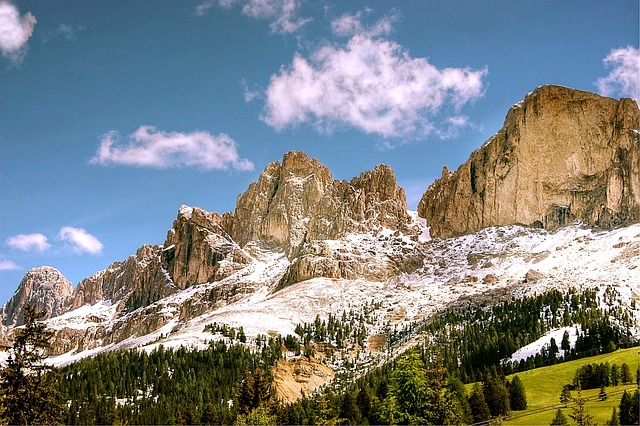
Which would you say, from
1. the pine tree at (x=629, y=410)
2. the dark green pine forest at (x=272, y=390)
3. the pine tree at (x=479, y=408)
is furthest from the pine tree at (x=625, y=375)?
the pine tree at (x=629, y=410)

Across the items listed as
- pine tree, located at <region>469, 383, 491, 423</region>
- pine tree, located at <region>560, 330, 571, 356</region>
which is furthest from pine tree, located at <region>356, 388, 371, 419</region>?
pine tree, located at <region>560, 330, 571, 356</region>

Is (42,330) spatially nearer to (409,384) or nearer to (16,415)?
(16,415)

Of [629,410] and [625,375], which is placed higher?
[625,375]

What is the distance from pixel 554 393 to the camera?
120 meters

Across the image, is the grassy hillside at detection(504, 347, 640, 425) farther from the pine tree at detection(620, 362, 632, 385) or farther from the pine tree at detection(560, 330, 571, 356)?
the pine tree at detection(560, 330, 571, 356)

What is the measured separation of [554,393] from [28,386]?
345 ft

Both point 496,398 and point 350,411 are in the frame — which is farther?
point 350,411

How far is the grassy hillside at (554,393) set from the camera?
8914 centimetres

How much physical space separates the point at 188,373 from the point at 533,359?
10153 centimetres

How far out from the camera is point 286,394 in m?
192

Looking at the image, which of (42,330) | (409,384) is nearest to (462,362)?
(409,384)

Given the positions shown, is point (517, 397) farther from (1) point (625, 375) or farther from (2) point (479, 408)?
(1) point (625, 375)

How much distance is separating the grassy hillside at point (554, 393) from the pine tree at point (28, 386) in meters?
66.6

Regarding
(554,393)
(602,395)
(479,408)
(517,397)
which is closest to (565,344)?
(554,393)
